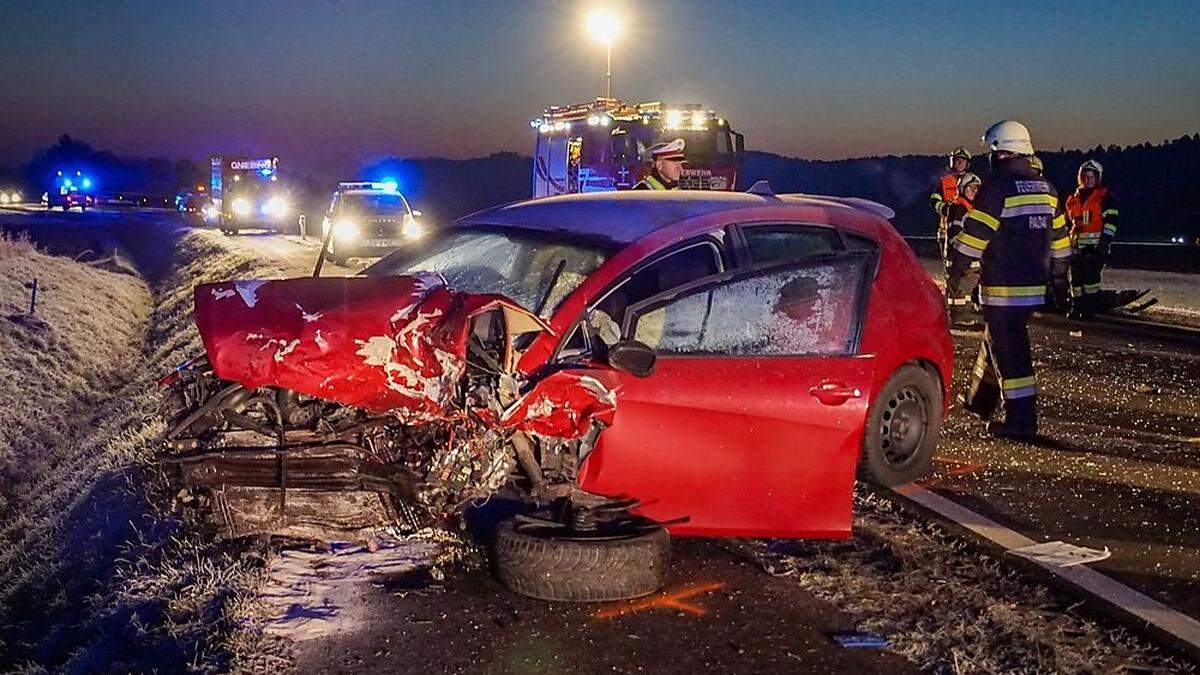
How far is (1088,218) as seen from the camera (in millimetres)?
13117

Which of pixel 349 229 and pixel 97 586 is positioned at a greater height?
pixel 349 229

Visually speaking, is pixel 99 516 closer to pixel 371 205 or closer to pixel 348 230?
pixel 348 230

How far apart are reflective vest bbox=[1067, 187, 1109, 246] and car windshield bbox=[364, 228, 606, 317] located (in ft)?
31.4

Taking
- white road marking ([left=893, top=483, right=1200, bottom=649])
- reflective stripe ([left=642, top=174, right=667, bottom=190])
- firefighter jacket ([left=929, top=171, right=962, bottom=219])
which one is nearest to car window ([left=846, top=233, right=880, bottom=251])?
white road marking ([left=893, top=483, right=1200, bottom=649])

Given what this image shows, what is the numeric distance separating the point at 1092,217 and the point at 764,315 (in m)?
9.77

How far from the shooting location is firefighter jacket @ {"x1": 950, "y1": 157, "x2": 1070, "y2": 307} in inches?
267

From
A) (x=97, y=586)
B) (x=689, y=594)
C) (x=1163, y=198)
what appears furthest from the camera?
(x=1163, y=198)

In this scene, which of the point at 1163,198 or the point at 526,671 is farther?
the point at 1163,198

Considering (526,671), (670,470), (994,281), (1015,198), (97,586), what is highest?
(1015,198)

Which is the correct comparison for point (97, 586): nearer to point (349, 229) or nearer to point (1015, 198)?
point (1015, 198)

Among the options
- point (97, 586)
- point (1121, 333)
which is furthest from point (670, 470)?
point (1121, 333)

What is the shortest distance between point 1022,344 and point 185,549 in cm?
492

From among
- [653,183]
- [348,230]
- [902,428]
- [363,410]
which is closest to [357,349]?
[363,410]

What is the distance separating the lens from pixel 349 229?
23.4 meters
